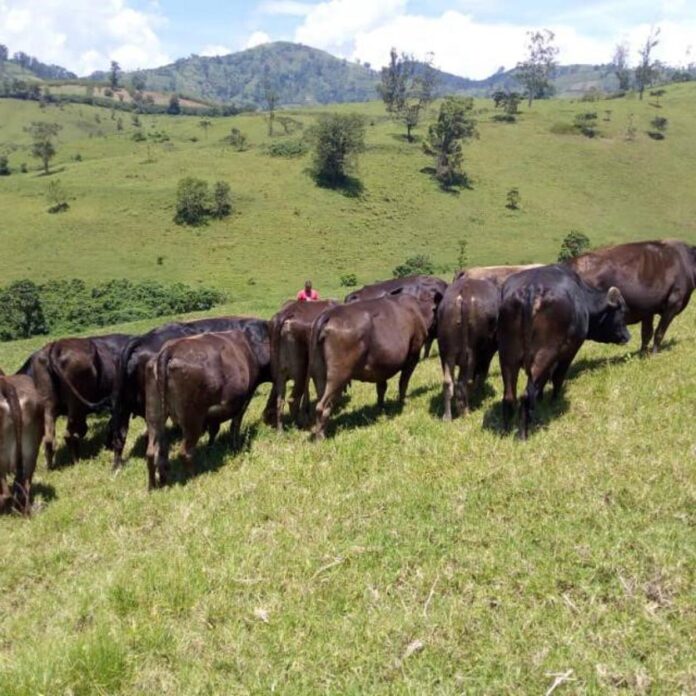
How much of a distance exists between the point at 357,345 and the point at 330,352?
1.35ft

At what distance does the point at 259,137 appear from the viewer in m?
108

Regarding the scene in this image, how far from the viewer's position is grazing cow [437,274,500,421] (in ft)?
31.2

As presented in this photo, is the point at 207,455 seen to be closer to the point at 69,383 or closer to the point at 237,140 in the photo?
the point at 69,383

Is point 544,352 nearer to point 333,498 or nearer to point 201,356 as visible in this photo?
point 333,498

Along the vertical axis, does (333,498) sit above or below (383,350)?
below

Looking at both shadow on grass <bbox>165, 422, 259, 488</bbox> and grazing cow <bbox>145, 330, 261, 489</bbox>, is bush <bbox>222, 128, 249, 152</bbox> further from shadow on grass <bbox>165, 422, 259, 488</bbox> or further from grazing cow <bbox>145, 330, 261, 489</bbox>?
grazing cow <bbox>145, 330, 261, 489</bbox>

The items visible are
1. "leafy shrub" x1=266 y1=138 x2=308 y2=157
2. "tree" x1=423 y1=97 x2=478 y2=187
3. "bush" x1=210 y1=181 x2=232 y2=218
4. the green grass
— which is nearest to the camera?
the green grass

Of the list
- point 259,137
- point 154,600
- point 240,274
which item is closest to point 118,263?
point 240,274

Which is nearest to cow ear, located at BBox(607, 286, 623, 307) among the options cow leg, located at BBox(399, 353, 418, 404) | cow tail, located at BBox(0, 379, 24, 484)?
cow leg, located at BBox(399, 353, 418, 404)

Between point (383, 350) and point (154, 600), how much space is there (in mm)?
5281

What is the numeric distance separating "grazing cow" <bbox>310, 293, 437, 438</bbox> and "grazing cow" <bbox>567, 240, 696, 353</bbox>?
10.3ft

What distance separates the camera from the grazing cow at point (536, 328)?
796 cm

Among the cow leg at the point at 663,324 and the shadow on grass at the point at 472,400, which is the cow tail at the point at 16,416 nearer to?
the shadow on grass at the point at 472,400

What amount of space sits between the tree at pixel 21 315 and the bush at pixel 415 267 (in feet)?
92.4
